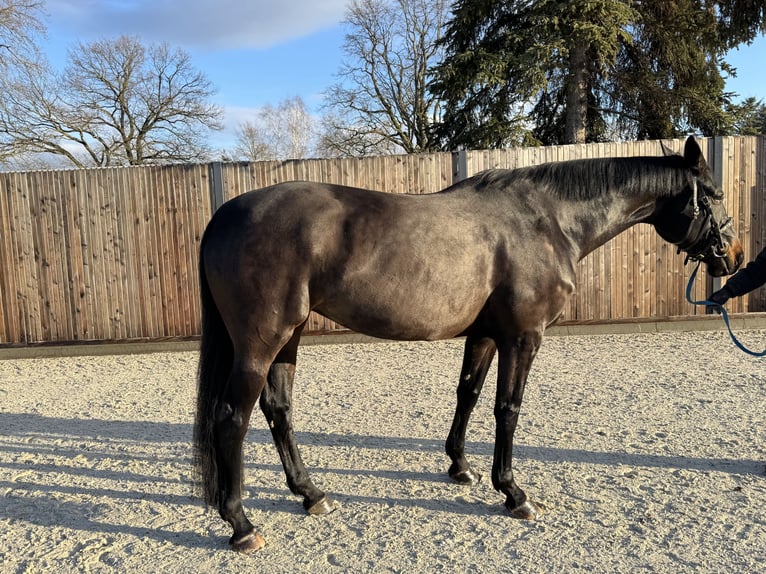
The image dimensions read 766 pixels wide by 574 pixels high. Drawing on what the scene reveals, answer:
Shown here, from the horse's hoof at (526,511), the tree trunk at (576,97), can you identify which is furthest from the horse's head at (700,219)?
the tree trunk at (576,97)

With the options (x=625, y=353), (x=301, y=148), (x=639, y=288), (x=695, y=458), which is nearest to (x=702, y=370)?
(x=625, y=353)

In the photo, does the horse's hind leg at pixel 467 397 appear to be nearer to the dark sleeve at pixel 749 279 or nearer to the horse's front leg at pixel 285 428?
the horse's front leg at pixel 285 428

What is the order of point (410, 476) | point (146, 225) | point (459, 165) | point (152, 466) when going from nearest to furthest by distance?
point (410, 476)
point (152, 466)
point (146, 225)
point (459, 165)

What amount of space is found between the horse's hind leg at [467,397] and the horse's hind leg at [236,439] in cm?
124

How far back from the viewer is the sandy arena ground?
7.78ft

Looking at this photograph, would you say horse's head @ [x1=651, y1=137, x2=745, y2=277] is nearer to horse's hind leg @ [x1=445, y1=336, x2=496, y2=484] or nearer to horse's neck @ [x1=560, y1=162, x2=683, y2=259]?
horse's neck @ [x1=560, y1=162, x2=683, y2=259]

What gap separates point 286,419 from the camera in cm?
289

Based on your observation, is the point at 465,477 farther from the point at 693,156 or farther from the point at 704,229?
the point at 693,156

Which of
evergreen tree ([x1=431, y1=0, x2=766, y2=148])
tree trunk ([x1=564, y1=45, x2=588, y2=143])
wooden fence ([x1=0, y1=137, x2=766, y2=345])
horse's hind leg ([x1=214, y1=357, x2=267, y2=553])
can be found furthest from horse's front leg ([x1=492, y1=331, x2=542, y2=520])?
tree trunk ([x1=564, y1=45, x2=588, y2=143])

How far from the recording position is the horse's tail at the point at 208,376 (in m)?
2.58

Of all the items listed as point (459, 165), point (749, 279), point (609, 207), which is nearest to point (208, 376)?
point (609, 207)

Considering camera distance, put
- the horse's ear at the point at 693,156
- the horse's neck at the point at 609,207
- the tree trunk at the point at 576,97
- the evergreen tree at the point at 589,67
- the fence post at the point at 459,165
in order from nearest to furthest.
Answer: the horse's ear at the point at 693,156
the horse's neck at the point at 609,207
the fence post at the point at 459,165
the evergreen tree at the point at 589,67
the tree trunk at the point at 576,97

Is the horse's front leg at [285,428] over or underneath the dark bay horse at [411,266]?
underneath

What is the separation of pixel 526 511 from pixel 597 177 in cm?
190
